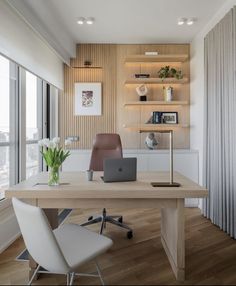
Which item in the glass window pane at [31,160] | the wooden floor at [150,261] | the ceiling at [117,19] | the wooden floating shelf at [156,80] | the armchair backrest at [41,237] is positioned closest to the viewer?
the armchair backrest at [41,237]

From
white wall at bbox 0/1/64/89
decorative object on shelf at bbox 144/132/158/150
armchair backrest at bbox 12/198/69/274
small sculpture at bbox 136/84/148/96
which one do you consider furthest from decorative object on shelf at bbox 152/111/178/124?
armchair backrest at bbox 12/198/69/274

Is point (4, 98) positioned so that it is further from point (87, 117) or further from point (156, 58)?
point (156, 58)

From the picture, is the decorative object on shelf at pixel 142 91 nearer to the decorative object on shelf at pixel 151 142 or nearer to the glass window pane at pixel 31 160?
the decorative object on shelf at pixel 151 142

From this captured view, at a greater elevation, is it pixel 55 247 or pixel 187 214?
pixel 55 247

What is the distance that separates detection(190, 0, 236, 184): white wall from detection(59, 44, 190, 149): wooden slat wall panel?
155 millimetres

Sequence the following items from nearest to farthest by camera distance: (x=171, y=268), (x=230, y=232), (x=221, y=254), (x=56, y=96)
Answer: (x=171, y=268), (x=221, y=254), (x=230, y=232), (x=56, y=96)

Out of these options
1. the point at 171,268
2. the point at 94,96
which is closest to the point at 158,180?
the point at 171,268

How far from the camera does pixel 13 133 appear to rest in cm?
329

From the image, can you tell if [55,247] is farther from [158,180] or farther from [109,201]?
[158,180]

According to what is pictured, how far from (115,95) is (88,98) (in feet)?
1.59

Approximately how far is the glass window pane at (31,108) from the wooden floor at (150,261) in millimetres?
1593

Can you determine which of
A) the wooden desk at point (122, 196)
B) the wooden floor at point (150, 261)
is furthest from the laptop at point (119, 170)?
the wooden floor at point (150, 261)

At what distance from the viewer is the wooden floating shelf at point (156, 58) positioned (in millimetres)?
4430

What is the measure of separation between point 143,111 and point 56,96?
1.56m
